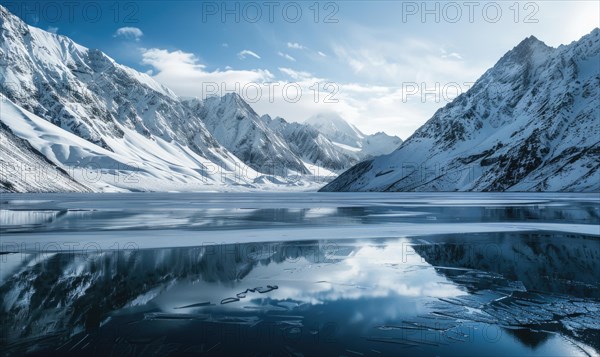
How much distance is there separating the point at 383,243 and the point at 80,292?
18.6 metres

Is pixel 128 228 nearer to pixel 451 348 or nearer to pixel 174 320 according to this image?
pixel 174 320

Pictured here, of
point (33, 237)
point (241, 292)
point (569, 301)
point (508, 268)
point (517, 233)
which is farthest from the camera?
point (517, 233)

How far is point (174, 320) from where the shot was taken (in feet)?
40.3

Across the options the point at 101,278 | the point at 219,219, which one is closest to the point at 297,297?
the point at 101,278

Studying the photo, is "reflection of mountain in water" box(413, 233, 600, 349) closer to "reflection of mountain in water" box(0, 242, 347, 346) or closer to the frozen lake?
the frozen lake

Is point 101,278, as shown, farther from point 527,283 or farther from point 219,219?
point 219,219

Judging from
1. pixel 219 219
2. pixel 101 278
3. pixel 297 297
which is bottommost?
pixel 219 219

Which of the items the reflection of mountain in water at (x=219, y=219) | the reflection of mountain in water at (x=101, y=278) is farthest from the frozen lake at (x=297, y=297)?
the reflection of mountain in water at (x=219, y=219)

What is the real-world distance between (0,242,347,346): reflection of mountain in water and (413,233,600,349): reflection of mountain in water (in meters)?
7.07

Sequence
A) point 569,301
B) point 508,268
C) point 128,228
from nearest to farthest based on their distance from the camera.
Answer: point 569,301
point 508,268
point 128,228

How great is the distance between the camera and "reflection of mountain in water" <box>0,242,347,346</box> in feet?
39.7

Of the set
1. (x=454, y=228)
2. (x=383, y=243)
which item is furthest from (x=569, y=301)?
(x=454, y=228)

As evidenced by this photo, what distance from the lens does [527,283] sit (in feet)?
55.7

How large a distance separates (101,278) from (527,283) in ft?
54.4
